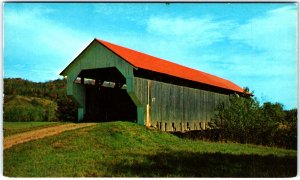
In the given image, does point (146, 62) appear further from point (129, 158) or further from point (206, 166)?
point (206, 166)

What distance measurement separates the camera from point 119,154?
53.0ft

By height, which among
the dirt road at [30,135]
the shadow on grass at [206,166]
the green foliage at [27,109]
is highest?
the green foliage at [27,109]

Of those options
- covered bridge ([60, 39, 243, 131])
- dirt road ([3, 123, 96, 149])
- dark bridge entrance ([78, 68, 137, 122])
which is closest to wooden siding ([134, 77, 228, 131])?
covered bridge ([60, 39, 243, 131])

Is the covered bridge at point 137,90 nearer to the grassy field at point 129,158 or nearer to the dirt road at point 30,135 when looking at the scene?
the grassy field at point 129,158

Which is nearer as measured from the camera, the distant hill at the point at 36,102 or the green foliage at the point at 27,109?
the green foliage at the point at 27,109

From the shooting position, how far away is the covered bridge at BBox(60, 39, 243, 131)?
74.1 feet

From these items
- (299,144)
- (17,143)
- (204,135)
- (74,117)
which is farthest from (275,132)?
(74,117)

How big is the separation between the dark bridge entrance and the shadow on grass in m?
10.9

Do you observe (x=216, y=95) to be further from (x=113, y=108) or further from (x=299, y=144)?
(x=299, y=144)

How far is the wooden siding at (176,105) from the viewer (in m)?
23.4

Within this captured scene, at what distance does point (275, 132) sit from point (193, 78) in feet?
22.3

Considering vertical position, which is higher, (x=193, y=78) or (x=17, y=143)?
(x=193, y=78)

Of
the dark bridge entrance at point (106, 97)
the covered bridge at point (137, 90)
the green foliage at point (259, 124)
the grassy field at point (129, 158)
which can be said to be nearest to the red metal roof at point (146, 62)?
the covered bridge at point (137, 90)

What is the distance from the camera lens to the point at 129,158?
601 inches
